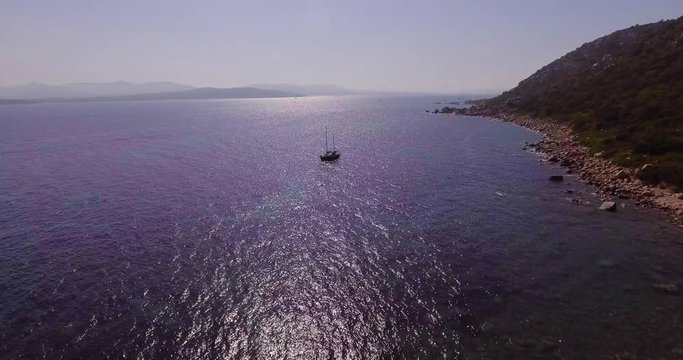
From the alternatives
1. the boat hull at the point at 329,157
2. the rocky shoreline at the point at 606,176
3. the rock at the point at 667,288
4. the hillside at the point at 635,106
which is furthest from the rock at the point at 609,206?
the boat hull at the point at 329,157

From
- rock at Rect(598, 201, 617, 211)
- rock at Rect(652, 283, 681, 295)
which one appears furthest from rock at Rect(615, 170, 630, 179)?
rock at Rect(652, 283, 681, 295)

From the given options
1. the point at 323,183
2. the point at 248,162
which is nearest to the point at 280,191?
the point at 323,183

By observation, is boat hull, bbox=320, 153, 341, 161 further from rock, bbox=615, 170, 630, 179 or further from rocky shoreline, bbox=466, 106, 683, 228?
rock, bbox=615, 170, 630, 179

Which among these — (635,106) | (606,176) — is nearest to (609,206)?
(606,176)

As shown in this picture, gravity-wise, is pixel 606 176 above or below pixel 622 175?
below

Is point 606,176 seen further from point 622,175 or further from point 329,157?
point 329,157

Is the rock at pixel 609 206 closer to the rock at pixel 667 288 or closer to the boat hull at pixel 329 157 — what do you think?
the rock at pixel 667 288
